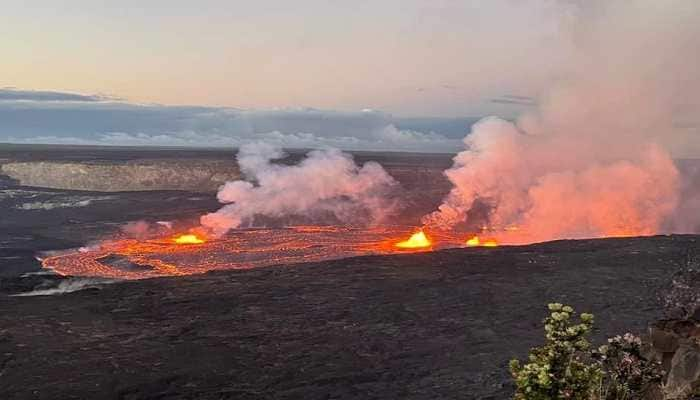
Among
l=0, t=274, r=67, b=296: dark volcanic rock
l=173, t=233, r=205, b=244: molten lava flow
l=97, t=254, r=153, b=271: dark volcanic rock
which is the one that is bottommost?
l=0, t=274, r=67, b=296: dark volcanic rock

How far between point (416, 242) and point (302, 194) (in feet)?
75.5

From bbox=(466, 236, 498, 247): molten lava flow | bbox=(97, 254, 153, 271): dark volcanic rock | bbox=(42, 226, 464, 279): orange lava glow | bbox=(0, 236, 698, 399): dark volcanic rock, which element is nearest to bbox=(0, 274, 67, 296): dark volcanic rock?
bbox=(42, 226, 464, 279): orange lava glow

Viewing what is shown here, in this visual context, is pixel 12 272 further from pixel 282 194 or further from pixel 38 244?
pixel 282 194

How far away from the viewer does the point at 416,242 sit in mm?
46406

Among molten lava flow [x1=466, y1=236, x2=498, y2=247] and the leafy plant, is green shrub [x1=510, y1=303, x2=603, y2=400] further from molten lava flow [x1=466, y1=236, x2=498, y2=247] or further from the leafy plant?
molten lava flow [x1=466, y1=236, x2=498, y2=247]

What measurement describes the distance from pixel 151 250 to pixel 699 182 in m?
66.8

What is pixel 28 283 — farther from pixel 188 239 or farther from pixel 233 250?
pixel 188 239

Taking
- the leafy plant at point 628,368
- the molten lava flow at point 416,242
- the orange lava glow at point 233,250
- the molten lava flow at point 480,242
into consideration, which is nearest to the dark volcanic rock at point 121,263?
the orange lava glow at point 233,250

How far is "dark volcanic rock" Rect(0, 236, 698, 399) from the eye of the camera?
658 inches

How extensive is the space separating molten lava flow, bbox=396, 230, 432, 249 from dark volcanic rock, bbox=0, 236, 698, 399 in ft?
34.0

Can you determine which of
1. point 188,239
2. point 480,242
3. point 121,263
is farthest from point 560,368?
point 188,239

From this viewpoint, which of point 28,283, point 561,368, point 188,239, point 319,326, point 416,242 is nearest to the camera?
point 561,368

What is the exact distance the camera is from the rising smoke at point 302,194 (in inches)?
2445

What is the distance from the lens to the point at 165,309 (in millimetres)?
24781
